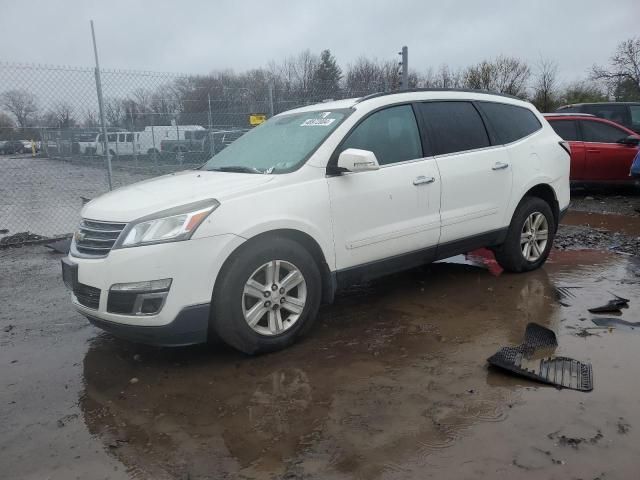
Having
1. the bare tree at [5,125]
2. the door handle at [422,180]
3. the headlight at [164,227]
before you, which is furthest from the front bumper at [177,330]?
the bare tree at [5,125]

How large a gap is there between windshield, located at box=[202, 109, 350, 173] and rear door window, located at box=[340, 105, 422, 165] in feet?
0.66

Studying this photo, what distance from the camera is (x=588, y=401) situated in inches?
120

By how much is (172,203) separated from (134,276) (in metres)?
0.54

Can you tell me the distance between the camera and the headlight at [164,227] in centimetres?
342

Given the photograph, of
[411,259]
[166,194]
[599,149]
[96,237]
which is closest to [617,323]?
[411,259]

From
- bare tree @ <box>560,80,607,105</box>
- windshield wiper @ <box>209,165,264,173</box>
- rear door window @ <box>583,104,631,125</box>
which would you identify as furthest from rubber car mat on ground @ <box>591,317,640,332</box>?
bare tree @ <box>560,80,607,105</box>

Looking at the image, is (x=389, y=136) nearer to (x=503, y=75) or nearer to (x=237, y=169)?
(x=237, y=169)

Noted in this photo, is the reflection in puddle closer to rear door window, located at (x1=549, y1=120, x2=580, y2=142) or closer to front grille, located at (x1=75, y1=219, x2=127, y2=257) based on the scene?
front grille, located at (x1=75, y1=219, x2=127, y2=257)

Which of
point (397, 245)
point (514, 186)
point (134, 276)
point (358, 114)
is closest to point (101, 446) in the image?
point (134, 276)

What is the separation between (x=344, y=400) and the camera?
320 cm

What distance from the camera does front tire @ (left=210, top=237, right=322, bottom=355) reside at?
140 inches

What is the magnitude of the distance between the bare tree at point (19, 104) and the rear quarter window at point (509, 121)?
6.49m

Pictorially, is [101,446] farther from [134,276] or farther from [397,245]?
[397,245]

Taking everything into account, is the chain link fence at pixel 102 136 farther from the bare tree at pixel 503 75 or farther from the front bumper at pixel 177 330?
the bare tree at pixel 503 75
